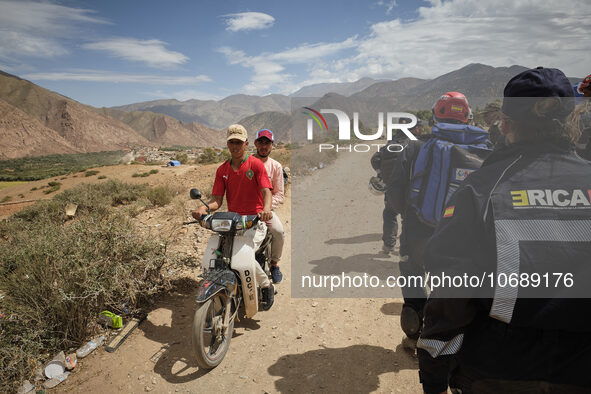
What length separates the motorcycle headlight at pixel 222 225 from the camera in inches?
122

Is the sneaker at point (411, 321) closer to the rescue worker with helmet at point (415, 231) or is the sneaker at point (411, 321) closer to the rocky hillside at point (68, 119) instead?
the rescue worker with helmet at point (415, 231)

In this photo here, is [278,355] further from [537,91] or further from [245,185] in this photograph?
[537,91]

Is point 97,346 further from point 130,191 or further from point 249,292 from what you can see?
point 130,191

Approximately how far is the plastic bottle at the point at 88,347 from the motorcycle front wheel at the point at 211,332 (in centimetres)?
104

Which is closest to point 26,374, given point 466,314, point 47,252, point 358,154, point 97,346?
point 97,346

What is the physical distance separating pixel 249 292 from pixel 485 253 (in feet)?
8.51

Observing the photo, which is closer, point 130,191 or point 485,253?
point 485,253

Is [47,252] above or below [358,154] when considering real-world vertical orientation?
below

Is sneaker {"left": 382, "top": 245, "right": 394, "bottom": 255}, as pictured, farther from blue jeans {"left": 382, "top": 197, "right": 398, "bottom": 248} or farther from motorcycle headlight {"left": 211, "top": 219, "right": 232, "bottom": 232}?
motorcycle headlight {"left": 211, "top": 219, "right": 232, "bottom": 232}

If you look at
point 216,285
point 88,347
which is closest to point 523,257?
point 216,285

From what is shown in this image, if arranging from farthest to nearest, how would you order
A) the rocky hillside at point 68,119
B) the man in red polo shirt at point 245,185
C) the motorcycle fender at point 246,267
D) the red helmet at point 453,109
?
1. the rocky hillside at point 68,119
2. the man in red polo shirt at point 245,185
3. the motorcycle fender at point 246,267
4. the red helmet at point 453,109

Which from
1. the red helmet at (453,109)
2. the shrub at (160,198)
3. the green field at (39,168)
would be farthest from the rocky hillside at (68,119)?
the red helmet at (453,109)

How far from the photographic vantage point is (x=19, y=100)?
10762cm

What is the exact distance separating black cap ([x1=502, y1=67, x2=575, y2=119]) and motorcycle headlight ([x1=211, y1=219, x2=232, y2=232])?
8.04 feet
